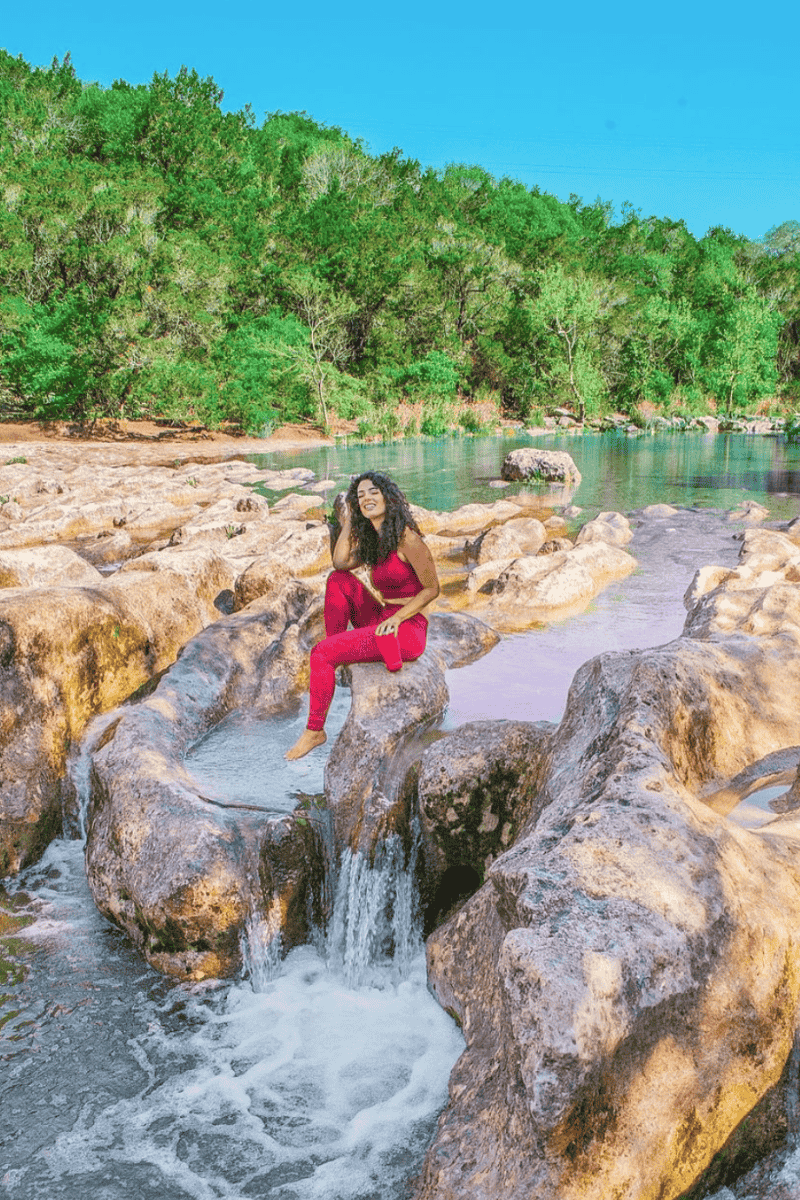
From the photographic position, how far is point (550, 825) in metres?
3.77

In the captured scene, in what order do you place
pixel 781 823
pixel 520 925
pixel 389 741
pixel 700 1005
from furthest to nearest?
pixel 389 741
pixel 781 823
pixel 520 925
pixel 700 1005

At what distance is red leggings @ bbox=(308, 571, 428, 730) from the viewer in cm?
648

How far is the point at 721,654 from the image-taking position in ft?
17.5

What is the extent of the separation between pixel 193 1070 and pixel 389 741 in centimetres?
236

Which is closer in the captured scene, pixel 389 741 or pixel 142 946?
pixel 142 946

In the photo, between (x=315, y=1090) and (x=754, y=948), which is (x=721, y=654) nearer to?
(x=754, y=948)

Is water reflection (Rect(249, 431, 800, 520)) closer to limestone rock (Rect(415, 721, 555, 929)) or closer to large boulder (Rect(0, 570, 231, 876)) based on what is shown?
large boulder (Rect(0, 570, 231, 876))

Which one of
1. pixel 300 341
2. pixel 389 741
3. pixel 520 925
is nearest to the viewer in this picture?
pixel 520 925

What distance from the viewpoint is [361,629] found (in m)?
6.56

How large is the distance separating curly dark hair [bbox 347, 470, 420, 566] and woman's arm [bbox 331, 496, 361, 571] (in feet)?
0.11

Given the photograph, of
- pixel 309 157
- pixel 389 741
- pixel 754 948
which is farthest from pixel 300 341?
pixel 754 948

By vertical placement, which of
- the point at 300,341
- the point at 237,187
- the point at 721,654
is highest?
the point at 237,187

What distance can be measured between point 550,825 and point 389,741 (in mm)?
2362

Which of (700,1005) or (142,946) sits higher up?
(700,1005)
